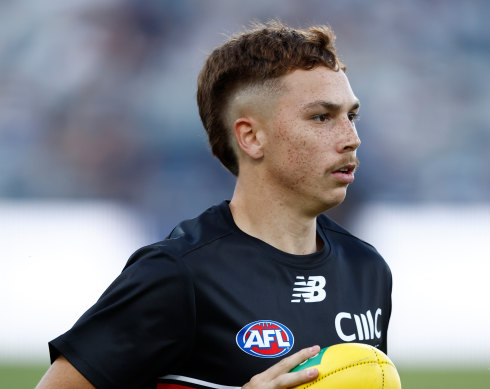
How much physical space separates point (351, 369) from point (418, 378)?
19.1 ft

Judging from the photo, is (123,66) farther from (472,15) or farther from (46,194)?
(472,15)

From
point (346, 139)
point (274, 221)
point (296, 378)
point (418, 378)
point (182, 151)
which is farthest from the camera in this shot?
point (182, 151)

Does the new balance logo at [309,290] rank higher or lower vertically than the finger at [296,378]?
higher

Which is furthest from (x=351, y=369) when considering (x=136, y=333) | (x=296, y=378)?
(x=136, y=333)

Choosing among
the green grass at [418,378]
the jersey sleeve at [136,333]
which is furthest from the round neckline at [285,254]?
the green grass at [418,378]

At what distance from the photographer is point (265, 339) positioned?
97.0 inches

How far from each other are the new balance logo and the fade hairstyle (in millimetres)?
528

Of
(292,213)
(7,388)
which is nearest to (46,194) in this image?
(7,388)

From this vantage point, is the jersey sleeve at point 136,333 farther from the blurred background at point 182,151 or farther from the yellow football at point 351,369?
the blurred background at point 182,151

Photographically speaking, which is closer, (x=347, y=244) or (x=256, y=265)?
(x=256, y=265)

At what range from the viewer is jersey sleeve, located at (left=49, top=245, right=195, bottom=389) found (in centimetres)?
238

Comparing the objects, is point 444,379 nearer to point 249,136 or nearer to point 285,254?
point 285,254

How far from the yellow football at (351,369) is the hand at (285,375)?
0.08 feet

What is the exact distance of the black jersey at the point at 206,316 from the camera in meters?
2.40
